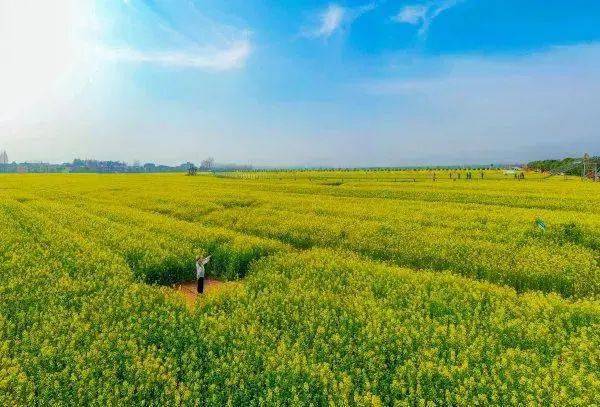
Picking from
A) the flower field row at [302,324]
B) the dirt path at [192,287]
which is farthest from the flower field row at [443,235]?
the dirt path at [192,287]

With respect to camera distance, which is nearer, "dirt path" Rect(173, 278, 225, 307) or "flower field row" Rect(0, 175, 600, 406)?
"flower field row" Rect(0, 175, 600, 406)

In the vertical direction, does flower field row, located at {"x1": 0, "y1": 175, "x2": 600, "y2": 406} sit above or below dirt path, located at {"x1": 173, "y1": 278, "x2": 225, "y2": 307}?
above

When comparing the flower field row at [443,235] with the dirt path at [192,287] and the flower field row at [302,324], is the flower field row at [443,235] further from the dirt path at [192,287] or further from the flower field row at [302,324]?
the dirt path at [192,287]

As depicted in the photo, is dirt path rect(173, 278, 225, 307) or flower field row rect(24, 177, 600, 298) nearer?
flower field row rect(24, 177, 600, 298)

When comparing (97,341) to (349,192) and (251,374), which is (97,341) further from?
(349,192)

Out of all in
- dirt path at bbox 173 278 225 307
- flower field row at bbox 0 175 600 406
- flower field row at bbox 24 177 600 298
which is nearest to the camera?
flower field row at bbox 0 175 600 406

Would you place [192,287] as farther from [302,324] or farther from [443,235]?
[443,235]

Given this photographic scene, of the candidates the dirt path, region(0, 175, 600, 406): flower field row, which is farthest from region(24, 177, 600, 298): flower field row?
the dirt path

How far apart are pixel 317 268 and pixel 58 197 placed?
119ft

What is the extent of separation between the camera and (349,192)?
44938mm

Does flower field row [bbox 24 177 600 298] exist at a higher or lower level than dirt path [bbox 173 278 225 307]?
higher

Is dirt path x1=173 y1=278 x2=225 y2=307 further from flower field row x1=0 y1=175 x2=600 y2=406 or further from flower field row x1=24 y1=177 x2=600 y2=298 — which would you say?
flower field row x1=24 y1=177 x2=600 y2=298

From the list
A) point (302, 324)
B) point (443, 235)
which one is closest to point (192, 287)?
point (302, 324)

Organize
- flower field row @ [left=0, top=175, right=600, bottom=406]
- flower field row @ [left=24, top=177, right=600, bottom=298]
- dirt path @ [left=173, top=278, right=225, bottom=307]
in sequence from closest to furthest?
1. flower field row @ [left=0, top=175, right=600, bottom=406]
2. flower field row @ [left=24, top=177, right=600, bottom=298]
3. dirt path @ [left=173, top=278, right=225, bottom=307]
